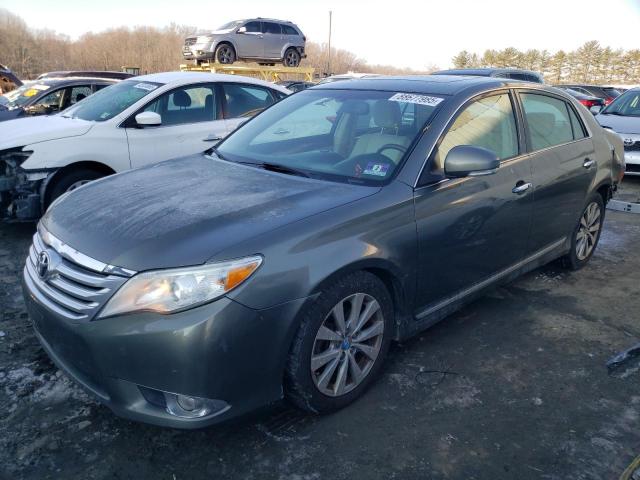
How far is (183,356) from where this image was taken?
82.0 inches

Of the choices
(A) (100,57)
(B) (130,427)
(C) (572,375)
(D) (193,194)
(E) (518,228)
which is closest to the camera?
(B) (130,427)

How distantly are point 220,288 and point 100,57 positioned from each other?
2627 inches

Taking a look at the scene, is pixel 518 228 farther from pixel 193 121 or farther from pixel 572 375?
pixel 193 121

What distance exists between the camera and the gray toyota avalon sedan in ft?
7.00

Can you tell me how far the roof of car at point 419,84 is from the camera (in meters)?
3.38

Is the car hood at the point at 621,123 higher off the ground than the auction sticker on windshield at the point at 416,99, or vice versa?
the auction sticker on windshield at the point at 416,99

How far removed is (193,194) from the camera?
110 inches

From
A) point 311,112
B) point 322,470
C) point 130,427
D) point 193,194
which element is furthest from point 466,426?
point 311,112

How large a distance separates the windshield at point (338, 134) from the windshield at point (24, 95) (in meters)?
7.46

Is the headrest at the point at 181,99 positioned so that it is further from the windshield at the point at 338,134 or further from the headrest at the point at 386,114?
the headrest at the point at 386,114

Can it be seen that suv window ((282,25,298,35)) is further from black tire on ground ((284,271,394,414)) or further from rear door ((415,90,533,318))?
black tire on ground ((284,271,394,414))

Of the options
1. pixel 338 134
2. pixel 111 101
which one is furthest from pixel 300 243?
pixel 111 101

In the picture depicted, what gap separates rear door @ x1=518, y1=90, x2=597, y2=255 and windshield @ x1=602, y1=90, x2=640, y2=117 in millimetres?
6136

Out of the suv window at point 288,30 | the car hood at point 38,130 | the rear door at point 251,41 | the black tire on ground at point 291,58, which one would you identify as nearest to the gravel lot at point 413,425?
the car hood at point 38,130
